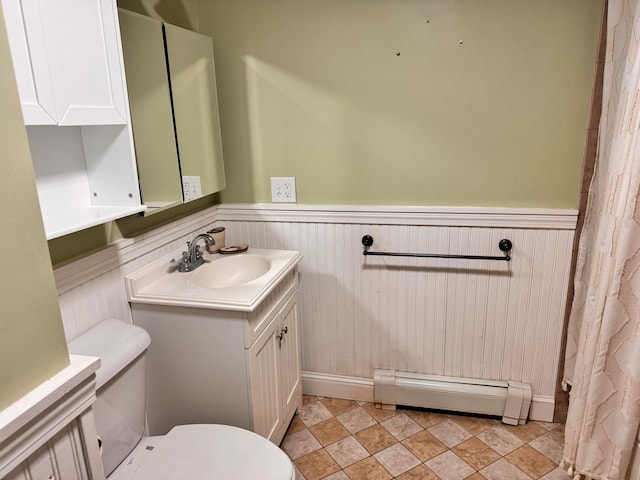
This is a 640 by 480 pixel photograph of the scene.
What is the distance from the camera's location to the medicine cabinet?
1492 mm

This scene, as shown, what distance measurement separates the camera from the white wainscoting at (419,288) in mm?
1949

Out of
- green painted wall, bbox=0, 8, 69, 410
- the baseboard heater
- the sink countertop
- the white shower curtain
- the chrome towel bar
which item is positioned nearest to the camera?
green painted wall, bbox=0, 8, 69, 410

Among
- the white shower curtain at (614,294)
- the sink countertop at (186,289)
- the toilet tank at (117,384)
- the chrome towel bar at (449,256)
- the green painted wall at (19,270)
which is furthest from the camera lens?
the chrome towel bar at (449,256)

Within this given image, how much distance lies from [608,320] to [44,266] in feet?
5.20

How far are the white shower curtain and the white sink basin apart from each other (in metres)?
1.22

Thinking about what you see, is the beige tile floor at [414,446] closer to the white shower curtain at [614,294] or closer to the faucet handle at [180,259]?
the white shower curtain at [614,294]

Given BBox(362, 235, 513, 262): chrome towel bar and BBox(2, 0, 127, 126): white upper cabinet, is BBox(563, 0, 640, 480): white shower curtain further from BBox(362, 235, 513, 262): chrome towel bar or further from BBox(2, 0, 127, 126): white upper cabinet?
BBox(2, 0, 127, 126): white upper cabinet

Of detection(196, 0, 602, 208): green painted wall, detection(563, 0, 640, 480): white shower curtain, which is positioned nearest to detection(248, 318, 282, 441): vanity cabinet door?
detection(196, 0, 602, 208): green painted wall

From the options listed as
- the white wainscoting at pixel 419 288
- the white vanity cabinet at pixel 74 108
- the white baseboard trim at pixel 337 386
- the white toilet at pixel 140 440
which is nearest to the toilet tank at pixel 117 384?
the white toilet at pixel 140 440

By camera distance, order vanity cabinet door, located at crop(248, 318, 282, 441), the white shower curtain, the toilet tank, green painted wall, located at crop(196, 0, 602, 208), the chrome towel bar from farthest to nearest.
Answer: the chrome towel bar → green painted wall, located at crop(196, 0, 602, 208) → vanity cabinet door, located at crop(248, 318, 282, 441) → the white shower curtain → the toilet tank

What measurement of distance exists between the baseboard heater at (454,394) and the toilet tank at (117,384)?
3.88ft

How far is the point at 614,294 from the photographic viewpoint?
4.71 ft

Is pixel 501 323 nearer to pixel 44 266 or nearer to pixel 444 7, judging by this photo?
pixel 444 7

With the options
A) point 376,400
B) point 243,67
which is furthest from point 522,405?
point 243,67
